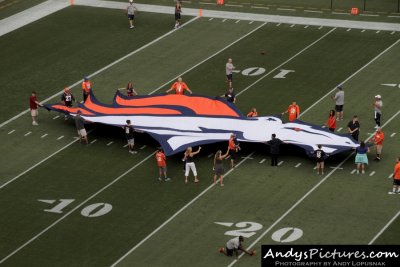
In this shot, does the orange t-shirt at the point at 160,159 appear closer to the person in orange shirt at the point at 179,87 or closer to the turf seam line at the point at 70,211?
the turf seam line at the point at 70,211

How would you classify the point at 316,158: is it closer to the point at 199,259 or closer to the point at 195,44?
the point at 199,259

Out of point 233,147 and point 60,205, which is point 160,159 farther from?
point 60,205

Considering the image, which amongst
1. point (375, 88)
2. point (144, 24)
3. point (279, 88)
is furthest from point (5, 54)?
point (375, 88)

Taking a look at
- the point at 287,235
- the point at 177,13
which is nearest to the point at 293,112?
the point at 287,235

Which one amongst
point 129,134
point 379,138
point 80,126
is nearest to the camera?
point 379,138

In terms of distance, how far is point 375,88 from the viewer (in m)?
63.5

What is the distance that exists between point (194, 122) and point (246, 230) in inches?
399

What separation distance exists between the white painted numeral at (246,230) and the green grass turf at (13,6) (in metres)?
35.2

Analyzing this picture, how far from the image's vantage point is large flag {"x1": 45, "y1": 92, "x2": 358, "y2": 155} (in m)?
54.6

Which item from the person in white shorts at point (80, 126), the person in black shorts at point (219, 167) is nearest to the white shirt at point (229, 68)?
the person in white shorts at point (80, 126)

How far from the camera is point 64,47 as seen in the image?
238 feet

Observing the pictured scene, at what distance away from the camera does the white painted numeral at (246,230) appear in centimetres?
4772

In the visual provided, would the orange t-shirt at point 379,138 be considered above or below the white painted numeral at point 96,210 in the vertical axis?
above

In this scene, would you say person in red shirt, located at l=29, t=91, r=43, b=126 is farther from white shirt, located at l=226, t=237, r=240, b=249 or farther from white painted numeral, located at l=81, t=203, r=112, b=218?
white shirt, located at l=226, t=237, r=240, b=249
